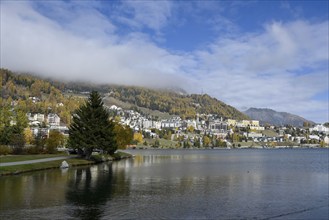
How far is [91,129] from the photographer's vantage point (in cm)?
7969

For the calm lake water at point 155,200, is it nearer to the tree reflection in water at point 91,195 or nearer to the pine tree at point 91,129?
the tree reflection in water at point 91,195

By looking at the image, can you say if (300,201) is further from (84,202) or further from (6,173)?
(6,173)

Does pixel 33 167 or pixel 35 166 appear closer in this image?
pixel 33 167

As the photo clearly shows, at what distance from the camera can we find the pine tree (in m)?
78.8

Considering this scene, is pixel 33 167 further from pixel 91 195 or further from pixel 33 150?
pixel 33 150

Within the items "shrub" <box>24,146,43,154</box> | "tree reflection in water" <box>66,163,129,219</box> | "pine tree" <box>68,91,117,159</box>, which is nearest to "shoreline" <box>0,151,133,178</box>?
"pine tree" <box>68,91,117,159</box>

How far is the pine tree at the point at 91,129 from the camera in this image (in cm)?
7881

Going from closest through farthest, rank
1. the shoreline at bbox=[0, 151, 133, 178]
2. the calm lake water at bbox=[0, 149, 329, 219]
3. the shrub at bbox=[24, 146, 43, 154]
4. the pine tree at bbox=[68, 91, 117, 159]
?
the calm lake water at bbox=[0, 149, 329, 219], the shoreline at bbox=[0, 151, 133, 178], the pine tree at bbox=[68, 91, 117, 159], the shrub at bbox=[24, 146, 43, 154]

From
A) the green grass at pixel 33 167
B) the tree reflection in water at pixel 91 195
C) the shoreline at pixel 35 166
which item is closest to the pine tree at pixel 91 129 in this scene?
the shoreline at pixel 35 166

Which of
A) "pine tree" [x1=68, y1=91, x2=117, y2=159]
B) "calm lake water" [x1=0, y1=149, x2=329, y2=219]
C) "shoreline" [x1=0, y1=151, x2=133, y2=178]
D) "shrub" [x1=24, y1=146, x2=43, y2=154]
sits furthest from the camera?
"shrub" [x1=24, y1=146, x2=43, y2=154]

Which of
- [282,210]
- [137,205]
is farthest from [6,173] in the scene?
[282,210]

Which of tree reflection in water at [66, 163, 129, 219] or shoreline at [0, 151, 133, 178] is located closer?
tree reflection in water at [66, 163, 129, 219]

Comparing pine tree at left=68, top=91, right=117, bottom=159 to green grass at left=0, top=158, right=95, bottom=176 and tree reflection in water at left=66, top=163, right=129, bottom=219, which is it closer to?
green grass at left=0, top=158, right=95, bottom=176

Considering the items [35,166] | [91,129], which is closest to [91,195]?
[35,166]
